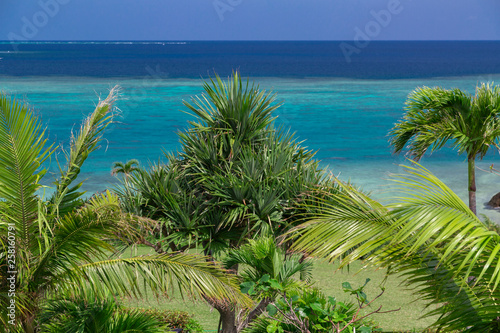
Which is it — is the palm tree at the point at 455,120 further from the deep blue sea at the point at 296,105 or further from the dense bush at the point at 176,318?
the dense bush at the point at 176,318

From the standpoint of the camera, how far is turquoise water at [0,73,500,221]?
31062 mm

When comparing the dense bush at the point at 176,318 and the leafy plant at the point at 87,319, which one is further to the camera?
the dense bush at the point at 176,318

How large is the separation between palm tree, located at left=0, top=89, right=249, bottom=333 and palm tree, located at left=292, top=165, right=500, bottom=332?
1304mm

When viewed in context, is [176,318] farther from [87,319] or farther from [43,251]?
[43,251]

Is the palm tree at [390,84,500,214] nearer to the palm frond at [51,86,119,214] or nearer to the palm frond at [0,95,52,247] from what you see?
the palm frond at [51,86,119,214]

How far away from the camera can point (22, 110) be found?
15.4 feet

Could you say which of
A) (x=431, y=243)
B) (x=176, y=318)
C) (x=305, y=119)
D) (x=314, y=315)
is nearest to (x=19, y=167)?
(x=314, y=315)

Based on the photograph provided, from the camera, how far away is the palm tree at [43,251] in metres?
4.58

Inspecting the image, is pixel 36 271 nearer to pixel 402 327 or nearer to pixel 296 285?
pixel 296 285

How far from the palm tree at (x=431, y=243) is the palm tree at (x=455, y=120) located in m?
5.91

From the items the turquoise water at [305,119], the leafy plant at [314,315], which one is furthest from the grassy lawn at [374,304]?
the turquoise water at [305,119]

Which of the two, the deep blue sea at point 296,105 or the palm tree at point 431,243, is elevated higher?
the deep blue sea at point 296,105

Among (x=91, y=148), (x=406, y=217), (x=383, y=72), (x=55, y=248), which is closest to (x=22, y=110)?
(x=91, y=148)

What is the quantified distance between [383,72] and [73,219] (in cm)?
8662
